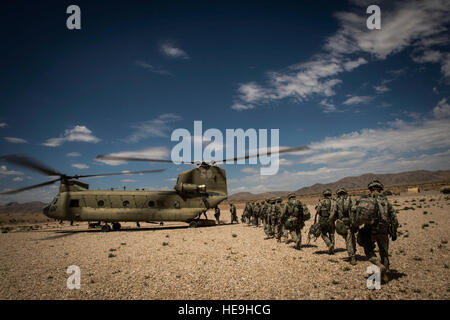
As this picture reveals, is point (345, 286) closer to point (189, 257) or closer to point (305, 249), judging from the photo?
point (305, 249)

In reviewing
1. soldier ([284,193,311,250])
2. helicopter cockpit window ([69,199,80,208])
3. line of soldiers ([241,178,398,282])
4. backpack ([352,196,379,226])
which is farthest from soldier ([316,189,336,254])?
helicopter cockpit window ([69,199,80,208])

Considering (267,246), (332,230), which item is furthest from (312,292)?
(267,246)

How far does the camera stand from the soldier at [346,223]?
7.37m

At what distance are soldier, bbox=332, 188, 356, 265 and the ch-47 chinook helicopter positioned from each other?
355 inches

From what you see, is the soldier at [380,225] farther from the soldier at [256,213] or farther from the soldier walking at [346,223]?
the soldier at [256,213]

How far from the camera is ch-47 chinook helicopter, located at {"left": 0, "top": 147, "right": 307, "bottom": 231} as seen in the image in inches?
728

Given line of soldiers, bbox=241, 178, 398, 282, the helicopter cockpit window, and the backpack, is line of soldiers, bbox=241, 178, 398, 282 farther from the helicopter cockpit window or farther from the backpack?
the helicopter cockpit window

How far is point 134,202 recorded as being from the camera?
19172 millimetres

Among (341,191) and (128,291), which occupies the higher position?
→ (341,191)

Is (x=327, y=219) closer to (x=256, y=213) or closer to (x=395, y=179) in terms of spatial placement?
(x=256, y=213)

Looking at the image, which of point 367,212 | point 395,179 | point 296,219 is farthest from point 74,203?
point 395,179

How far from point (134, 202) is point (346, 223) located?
15.8m
